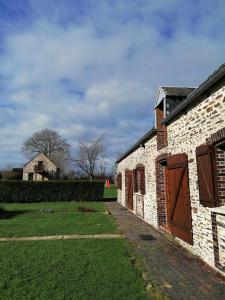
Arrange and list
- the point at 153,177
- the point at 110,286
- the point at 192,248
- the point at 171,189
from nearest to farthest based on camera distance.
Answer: the point at 110,286, the point at 192,248, the point at 171,189, the point at 153,177

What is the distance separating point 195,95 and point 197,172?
168 cm

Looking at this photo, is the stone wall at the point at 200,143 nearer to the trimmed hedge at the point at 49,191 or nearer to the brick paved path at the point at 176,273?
the brick paved path at the point at 176,273

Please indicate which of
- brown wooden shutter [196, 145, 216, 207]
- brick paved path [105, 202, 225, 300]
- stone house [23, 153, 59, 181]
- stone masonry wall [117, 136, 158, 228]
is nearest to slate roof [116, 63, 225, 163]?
stone masonry wall [117, 136, 158, 228]

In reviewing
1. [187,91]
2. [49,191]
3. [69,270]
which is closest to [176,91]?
[187,91]

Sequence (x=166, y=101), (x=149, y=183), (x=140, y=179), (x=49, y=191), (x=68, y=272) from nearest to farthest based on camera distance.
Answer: (x=68, y=272) < (x=166, y=101) < (x=149, y=183) < (x=140, y=179) < (x=49, y=191)

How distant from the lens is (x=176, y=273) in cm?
504

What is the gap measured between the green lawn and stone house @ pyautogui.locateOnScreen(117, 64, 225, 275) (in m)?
1.62

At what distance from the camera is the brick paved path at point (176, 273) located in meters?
4.17

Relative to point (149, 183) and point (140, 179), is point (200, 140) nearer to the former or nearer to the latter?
point (149, 183)

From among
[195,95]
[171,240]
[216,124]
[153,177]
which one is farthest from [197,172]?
[153,177]

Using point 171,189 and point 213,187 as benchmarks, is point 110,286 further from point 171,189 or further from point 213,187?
point 171,189

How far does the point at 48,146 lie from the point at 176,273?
51.9 m

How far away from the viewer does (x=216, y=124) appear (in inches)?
204

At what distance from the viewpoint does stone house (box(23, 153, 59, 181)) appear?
4575 cm
